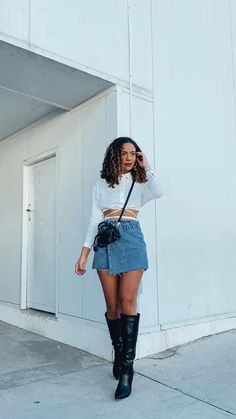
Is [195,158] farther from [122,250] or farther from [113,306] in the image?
[113,306]

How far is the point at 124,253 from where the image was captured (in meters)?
2.45

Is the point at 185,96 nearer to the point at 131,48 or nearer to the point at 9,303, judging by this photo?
the point at 131,48

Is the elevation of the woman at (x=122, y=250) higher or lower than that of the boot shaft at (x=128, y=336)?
higher

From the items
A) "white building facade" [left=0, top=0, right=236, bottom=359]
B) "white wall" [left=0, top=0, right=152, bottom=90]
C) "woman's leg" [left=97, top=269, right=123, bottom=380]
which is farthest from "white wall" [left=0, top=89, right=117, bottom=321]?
"woman's leg" [left=97, top=269, right=123, bottom=380]

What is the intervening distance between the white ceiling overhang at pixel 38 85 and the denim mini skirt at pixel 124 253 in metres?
1.27

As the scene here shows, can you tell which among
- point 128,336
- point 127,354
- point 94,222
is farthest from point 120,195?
point 127,354

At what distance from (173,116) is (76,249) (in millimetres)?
1499

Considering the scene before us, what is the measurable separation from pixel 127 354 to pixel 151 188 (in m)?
1.01

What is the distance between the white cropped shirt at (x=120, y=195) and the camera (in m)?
2.52

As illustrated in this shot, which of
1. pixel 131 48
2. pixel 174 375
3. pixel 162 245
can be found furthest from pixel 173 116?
pixel 174 375

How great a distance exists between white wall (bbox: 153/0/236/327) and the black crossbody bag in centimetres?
104

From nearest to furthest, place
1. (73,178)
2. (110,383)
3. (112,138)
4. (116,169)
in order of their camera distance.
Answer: (116,169)
(110,383)
(112,138)
(73,178)

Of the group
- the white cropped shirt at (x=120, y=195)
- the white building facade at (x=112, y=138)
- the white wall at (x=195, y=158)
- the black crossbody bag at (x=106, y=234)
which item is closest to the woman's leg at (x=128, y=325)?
the black crossbody bag at (x=106, y=234)

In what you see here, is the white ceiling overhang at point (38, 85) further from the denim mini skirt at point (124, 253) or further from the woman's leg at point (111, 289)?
the woman's leg at point (111, 289)
